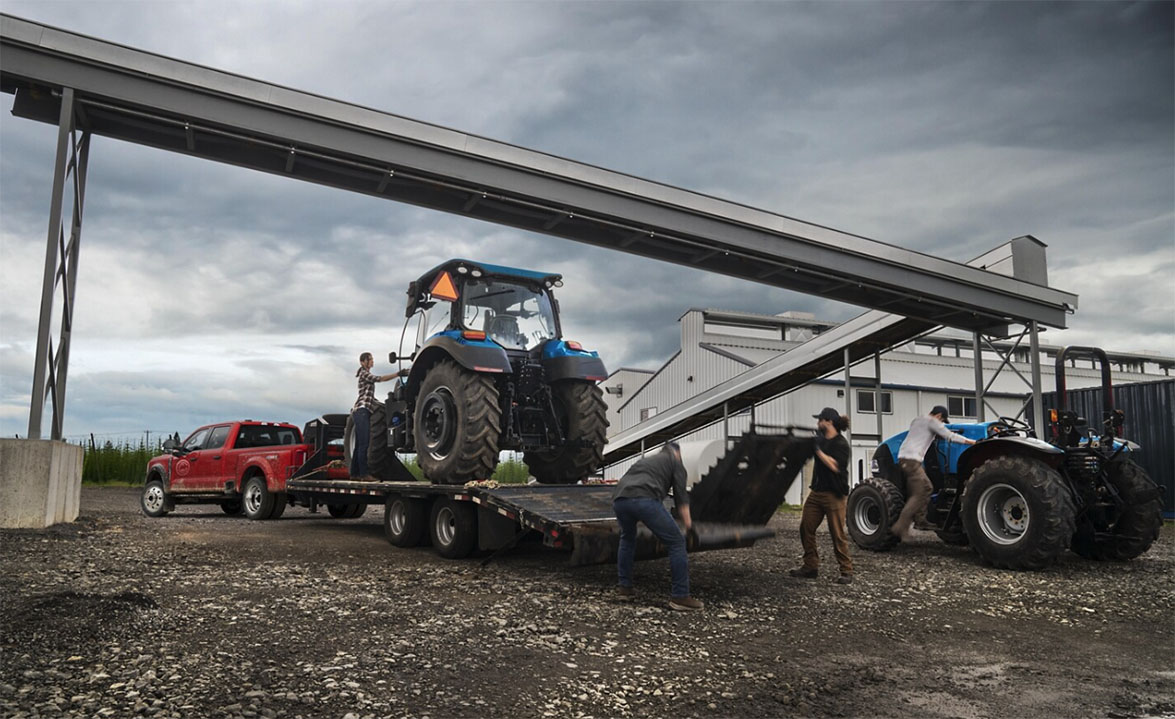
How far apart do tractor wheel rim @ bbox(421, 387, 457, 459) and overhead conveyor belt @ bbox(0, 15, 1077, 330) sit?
3.45 m

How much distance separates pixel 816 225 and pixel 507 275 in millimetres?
6042

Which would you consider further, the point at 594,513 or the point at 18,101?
the point at 18,101

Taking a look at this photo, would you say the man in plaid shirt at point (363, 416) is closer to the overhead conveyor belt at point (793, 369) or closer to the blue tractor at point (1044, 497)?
the blue tractor at point (1044, 497)

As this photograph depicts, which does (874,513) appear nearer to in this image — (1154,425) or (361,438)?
(361,438)

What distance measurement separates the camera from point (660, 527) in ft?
21.6

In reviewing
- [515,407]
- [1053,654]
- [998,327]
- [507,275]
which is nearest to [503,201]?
[507,275]

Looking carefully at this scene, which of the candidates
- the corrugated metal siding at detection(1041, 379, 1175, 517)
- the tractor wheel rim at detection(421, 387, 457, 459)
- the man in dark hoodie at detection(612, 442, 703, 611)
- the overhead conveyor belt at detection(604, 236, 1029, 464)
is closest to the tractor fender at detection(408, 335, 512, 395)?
the tractor wheel rim at detection(421, 387, 457, 459)

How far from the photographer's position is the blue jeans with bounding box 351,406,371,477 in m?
11.1

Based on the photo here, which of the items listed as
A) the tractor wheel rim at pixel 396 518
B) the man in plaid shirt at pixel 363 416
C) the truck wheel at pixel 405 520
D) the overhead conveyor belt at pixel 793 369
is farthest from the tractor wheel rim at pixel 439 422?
the overhead conveyor belt at pixel 793 369

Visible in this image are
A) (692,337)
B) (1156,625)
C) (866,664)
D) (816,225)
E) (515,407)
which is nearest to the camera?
(866,664)

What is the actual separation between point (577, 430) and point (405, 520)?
7.41 feet

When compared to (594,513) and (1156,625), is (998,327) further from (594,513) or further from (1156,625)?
(594,513)

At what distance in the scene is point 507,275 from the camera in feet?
33.0

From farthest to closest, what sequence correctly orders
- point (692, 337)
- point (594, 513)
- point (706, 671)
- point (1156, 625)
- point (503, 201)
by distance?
point (692, 337)
point (503, 201)
point (594, 513)
point (1156, 625)
point (706, 671)
